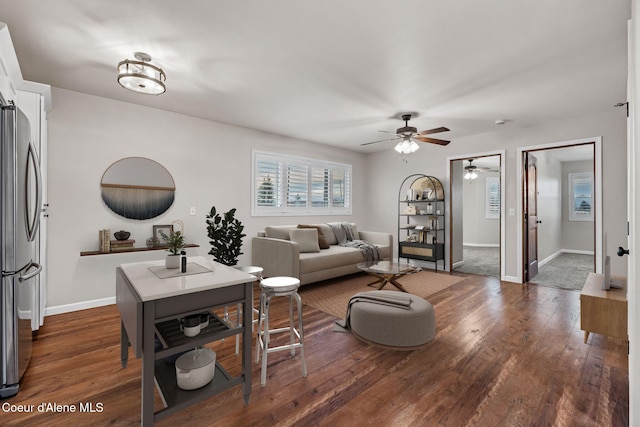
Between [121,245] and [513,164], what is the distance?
5.73m

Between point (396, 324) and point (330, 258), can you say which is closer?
point (396, 324)

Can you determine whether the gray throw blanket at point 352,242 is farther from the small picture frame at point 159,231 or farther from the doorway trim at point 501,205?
the small picture frame at point 159,231

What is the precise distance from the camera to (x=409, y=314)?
7.87ft

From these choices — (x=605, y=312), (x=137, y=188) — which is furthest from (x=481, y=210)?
→ (x=137, y=188)

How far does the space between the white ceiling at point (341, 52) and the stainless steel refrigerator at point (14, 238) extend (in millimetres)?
891

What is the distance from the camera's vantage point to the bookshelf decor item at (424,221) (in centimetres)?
548

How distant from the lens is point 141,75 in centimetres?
237

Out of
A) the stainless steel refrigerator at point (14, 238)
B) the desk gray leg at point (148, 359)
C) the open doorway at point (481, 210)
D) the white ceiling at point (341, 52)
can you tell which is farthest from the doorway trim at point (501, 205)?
the stainless steel refrigerator at point (14, 238)

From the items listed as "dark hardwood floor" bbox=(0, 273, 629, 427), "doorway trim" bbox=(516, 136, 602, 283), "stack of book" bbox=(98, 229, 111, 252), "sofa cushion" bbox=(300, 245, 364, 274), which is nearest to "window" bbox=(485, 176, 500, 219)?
"doorway trim" bbox=(516, 136, 602, 283)

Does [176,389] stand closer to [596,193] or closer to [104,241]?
[104,241]

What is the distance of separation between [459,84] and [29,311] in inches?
166

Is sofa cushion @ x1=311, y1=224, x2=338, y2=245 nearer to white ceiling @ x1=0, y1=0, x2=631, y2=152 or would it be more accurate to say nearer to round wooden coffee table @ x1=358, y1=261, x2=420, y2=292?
round wooden coffee table @ x1=358, y1=261, x2=420, y2=292

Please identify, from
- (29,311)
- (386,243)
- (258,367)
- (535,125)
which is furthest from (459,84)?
(29,311)

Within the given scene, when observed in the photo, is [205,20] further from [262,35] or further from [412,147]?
[412,147]
